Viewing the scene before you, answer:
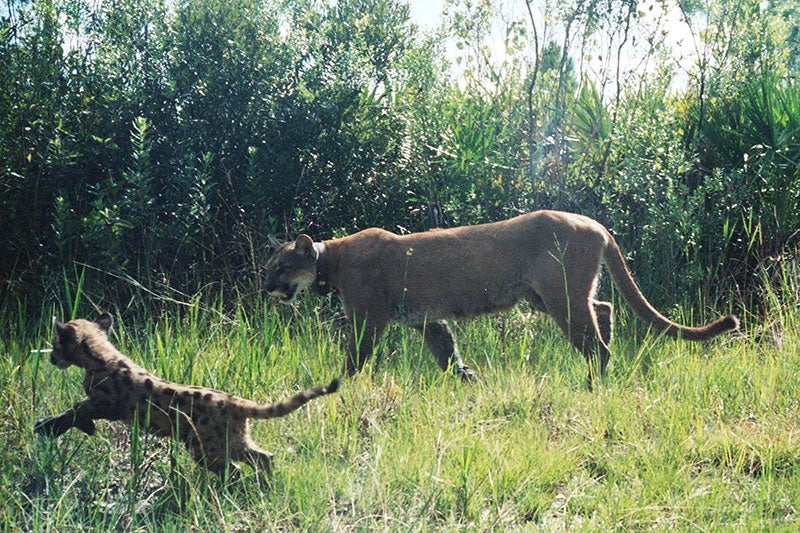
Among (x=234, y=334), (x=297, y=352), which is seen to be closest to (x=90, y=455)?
(x=297, y=352)

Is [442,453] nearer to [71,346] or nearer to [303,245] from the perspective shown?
[71,346]

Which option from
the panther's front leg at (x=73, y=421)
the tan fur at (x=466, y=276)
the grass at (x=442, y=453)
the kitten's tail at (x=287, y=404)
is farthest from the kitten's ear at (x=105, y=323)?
the tan fur at (x=466, y=276)

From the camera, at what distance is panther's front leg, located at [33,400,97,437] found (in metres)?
4.18

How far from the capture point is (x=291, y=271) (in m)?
6.96

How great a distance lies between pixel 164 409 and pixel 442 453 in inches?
50.5

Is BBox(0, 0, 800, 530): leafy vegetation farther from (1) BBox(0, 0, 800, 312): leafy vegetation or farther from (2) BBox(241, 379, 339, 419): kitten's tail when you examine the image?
(2) BBox(241, 379, 339, 419): kitten's tail

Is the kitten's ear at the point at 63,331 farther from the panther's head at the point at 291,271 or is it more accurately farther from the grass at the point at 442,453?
the panther's head at the point at 291,271

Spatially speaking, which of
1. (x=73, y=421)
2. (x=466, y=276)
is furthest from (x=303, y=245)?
(x=73, y=421)

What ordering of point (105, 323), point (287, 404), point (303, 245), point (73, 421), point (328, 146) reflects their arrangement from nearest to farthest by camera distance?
point (287, 404) < point (73, 421) < point (105, 323) < point (303, 245) < point (328, 146)

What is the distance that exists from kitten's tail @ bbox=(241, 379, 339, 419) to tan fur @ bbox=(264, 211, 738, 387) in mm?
2257

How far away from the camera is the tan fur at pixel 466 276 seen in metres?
6.42

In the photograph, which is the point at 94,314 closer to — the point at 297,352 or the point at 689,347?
the point at 297,352

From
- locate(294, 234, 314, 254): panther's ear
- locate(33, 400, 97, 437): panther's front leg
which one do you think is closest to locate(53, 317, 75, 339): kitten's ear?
locate(33, 400, 97, 437): panther's front leg

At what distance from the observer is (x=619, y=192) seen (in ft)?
29.5
